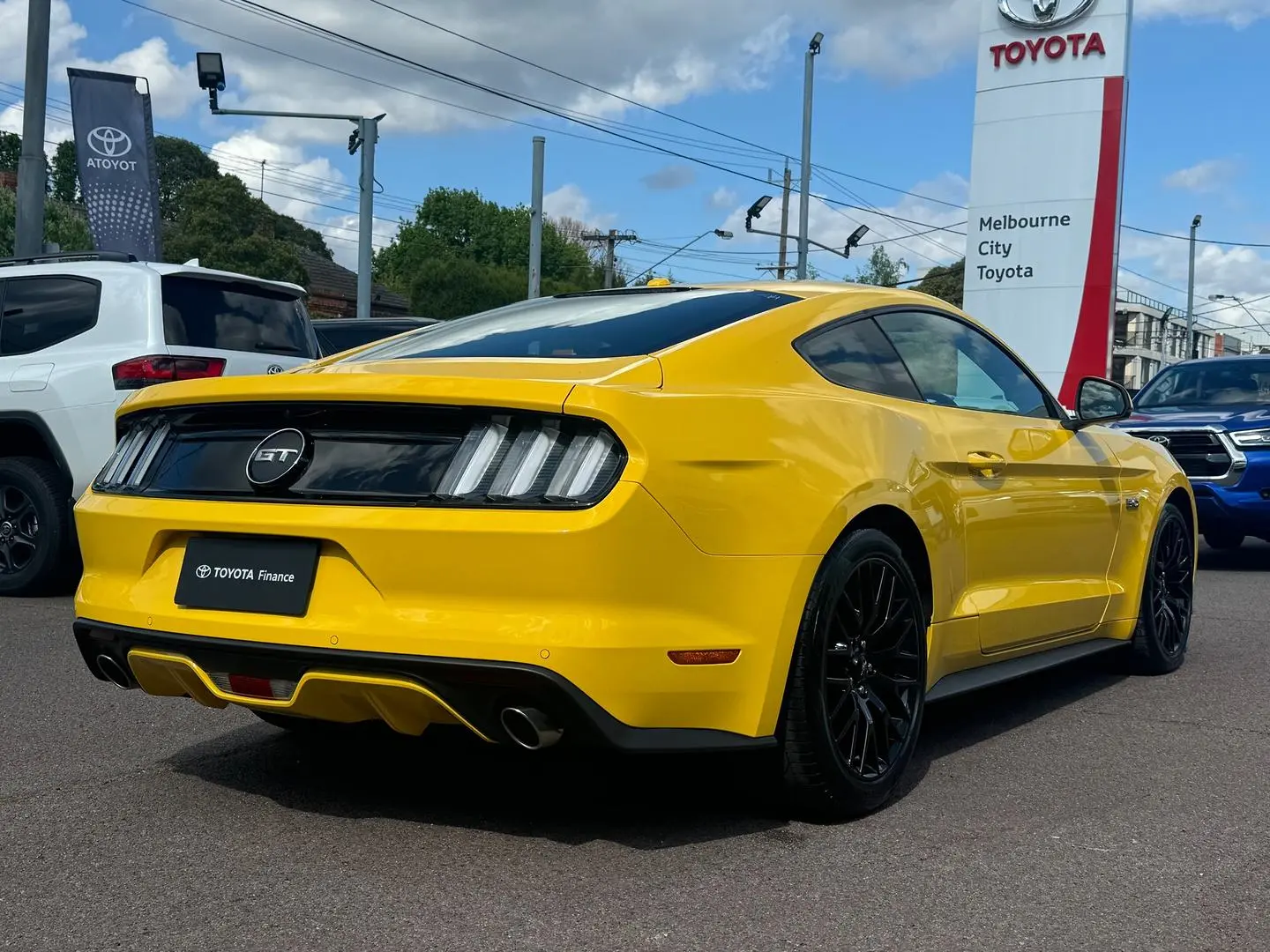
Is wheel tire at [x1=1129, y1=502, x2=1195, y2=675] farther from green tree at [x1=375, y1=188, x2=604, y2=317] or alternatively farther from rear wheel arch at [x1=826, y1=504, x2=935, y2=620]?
green tree at [x1=375, y1=188, x2=604, y2=317]

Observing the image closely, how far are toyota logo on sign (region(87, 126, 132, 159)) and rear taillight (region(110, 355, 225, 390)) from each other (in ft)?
33.9

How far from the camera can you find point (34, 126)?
14.4 meters

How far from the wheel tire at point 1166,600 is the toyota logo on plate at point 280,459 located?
3798 millimetres

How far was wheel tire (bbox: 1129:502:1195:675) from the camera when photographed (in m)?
5.86

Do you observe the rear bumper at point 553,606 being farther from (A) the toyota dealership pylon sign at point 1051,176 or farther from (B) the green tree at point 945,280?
(B) the green tree at point 945,280

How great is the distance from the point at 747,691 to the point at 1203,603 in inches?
237

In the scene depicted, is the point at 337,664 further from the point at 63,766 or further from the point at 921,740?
the point at 921,740

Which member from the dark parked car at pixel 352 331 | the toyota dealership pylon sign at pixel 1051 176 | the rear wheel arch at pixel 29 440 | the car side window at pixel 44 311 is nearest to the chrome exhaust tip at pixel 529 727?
the rear wheel arch at pixel 29 440

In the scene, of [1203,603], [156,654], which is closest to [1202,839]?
[156,654]

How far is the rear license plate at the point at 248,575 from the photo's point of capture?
130 inches

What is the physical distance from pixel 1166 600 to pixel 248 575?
421 centimetres

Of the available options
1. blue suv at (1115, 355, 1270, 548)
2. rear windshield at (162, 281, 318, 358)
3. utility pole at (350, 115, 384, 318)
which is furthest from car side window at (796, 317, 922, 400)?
utility pole at (350, 115, 384, 318)

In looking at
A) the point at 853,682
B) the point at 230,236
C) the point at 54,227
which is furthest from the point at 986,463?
the point at 230,236

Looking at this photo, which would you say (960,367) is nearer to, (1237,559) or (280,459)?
(280,459)
